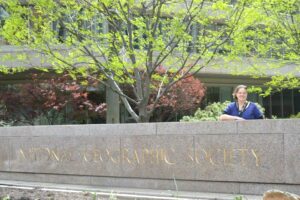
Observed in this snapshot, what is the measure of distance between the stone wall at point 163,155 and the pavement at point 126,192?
20cm

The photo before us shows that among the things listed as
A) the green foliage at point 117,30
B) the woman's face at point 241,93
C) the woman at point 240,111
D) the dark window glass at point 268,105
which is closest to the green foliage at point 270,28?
the green foliage at point 117,30

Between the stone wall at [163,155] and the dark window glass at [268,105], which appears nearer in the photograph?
the stone wall at [163,155]

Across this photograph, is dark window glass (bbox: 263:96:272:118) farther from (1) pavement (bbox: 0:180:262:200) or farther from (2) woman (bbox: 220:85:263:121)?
(2) woman (bbox: 220:85:263:121)

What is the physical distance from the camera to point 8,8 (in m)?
10.9

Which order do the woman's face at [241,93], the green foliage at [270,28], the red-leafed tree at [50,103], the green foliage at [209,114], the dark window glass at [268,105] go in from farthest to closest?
1. the dark window glass at [268,105]
2. the red-leafed tree at [50,103]
3. the green foliage at [209,114]
4. the green foliage at [270,28]
5. the woman's face at [241,93]

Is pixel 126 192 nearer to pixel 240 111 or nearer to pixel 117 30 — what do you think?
pixel 240 111

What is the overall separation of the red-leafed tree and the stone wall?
28.8ft

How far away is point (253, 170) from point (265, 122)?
0.77 m

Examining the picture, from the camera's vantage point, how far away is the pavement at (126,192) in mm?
8172

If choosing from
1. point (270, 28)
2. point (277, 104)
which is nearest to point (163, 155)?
point (270, 28)

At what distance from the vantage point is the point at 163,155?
9109 mm

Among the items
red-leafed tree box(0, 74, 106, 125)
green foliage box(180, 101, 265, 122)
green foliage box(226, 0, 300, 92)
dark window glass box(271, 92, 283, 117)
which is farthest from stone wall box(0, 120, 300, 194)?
dark window glass box(271, 92, 283, 117)

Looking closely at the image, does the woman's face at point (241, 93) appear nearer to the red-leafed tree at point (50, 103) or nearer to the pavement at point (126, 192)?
the pavement at point (126, 192)

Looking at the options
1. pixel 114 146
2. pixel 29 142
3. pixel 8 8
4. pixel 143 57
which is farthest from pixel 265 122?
pixel 8 8
